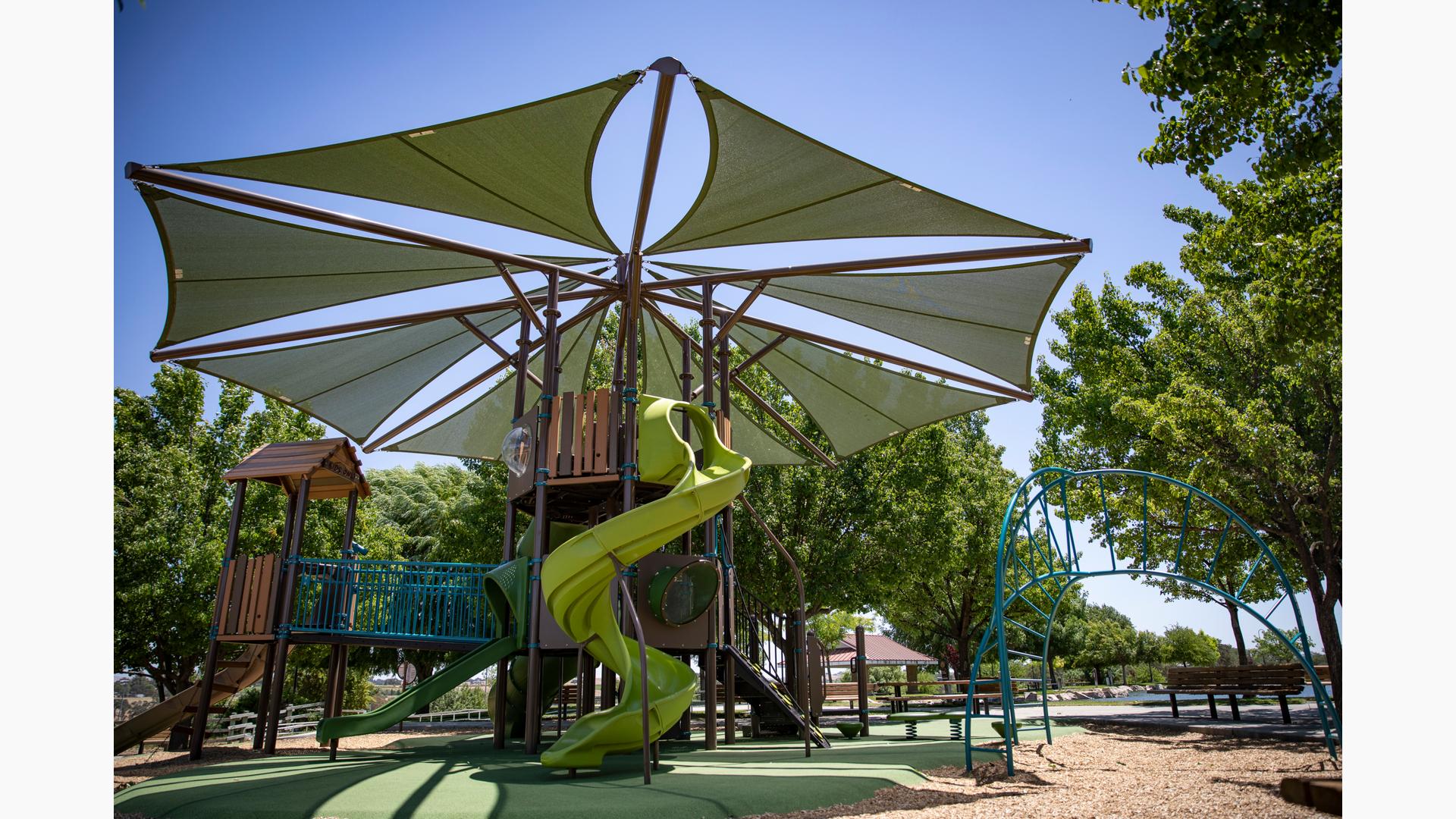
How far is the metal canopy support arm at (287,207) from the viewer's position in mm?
8117

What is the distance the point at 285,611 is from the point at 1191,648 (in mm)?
44470

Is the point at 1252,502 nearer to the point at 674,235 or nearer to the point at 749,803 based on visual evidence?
the point at 674,235

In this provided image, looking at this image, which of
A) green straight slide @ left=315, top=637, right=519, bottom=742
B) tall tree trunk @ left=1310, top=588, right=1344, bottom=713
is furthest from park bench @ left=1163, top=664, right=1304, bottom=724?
green straight slide @ left=315, top=637, right=519, bottom=742

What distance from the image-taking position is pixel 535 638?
1050cm

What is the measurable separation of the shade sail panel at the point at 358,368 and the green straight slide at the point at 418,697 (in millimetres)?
5504

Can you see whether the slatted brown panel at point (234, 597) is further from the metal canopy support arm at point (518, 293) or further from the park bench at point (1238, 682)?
the park bench at point (1238, 682)

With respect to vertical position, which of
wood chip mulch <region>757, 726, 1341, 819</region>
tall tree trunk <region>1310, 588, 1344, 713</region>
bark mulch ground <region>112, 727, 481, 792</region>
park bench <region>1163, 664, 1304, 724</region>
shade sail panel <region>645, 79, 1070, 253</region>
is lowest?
bark mulch ground <region>112, 727, 481, 792</region>

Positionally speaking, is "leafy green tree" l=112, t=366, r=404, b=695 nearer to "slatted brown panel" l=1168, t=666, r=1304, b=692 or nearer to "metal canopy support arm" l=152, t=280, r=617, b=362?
"metal canopy support arm" l=152, t=280, r=617, b=362

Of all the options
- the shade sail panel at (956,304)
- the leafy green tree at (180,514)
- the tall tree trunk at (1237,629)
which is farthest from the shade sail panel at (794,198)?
the tall tree trunk at (1237,629)

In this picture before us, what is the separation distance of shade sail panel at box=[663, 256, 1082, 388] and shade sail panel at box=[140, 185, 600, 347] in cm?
413

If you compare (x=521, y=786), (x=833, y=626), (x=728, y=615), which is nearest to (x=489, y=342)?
(x=728, y=615)

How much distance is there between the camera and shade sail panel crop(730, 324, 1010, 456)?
1550 cm

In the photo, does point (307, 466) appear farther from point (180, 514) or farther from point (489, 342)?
point (180, 514)

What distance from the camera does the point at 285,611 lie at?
12.2m
